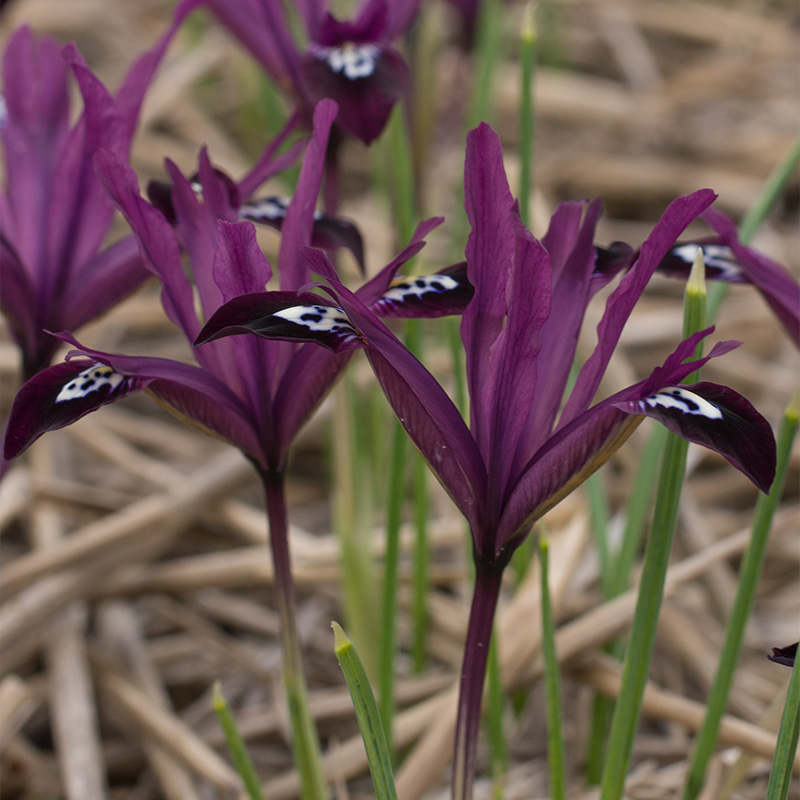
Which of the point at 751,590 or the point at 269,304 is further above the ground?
the point at 269,304

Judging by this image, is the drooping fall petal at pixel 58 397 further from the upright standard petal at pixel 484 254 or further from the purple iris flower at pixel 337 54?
the purple iris flower at pixel 337 54

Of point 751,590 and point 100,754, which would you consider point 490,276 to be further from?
point 100,754

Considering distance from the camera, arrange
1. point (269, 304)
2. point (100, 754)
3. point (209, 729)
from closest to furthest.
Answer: point (269, 304) < point (100, 754) < point (209, 729)

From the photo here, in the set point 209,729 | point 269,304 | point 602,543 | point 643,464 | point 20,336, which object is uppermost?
point 269,304

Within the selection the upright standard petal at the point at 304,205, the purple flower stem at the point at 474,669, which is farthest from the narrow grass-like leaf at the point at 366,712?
the upright standard petal at the point at 304,205

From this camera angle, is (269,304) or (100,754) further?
(100,754)

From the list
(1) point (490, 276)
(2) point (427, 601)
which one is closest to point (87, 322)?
(1) point (490, 276)

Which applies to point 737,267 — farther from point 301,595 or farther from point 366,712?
point 301,595

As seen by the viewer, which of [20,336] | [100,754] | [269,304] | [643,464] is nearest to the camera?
[269,304]
